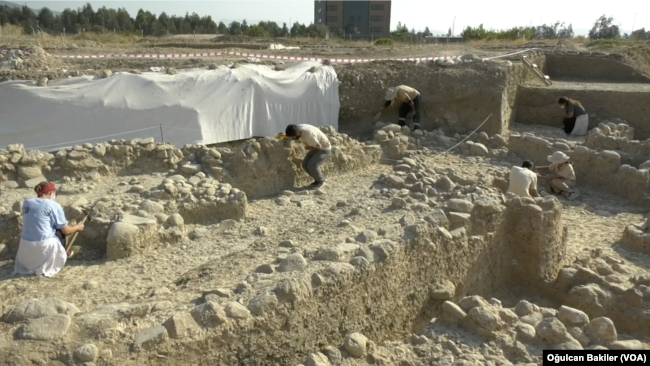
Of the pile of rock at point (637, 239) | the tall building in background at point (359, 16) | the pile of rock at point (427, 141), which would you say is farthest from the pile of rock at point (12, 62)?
the tall building in background at point (359, 16)

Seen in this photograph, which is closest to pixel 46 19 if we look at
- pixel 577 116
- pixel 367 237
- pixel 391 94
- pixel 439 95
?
pixel 391 94

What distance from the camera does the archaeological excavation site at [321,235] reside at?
3588mm

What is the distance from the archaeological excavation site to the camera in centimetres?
359

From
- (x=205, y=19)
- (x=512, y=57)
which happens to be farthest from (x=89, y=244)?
(x=205, y=19)

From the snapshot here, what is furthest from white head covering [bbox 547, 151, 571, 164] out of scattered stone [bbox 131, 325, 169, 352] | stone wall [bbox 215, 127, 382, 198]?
scattered stone [bbox 131, 325, 169, 352]

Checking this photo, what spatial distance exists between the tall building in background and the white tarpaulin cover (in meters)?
37.9

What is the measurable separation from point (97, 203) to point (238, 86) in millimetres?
3659

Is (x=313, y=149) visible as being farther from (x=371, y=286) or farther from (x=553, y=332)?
(x=553, y=332)

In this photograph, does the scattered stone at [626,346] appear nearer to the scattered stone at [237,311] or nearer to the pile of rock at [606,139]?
the scattered stone at [237,311]

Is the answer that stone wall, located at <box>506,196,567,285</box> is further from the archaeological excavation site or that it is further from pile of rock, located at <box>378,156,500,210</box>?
pile of rock, located at <box>378,156,500,210</box>

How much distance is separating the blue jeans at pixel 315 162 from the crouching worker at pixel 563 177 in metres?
3.65

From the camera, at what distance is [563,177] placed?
8328 millimetres

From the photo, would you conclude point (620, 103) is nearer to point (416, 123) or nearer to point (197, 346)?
point (416, 123)

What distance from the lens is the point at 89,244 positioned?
5.44 metres
